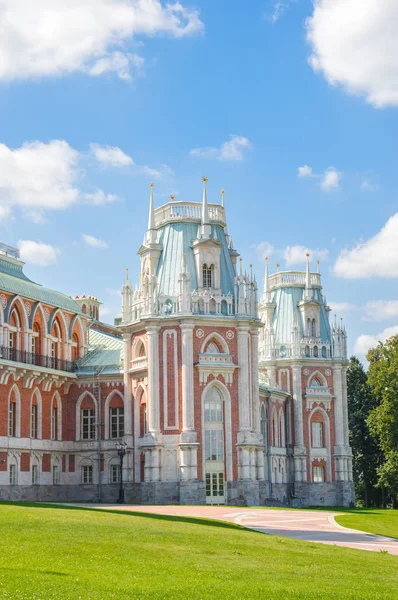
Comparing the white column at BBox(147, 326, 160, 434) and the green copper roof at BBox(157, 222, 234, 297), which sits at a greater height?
the green copper roof at BBox(157, 222, 234, 297)

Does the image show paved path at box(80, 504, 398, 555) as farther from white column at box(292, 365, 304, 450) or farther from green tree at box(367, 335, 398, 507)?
green tree at box(367, 335, 398, 507)

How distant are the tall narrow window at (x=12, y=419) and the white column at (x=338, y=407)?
2892 centimetres

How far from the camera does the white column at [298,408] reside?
72.8 meters

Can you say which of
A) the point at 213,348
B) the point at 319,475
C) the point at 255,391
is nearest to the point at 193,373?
the point at 213,348

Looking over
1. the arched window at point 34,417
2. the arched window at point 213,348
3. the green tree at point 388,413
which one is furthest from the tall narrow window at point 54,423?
the green tree at point 388,413

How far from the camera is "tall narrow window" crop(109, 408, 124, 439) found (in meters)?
60.5

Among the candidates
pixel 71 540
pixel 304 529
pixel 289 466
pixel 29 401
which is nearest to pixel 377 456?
pixel 289 466

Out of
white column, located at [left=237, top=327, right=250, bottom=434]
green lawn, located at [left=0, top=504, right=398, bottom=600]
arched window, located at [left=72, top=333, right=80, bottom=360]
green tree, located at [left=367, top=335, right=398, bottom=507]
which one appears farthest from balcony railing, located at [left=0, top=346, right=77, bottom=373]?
green tree, located at [left=367, top=335, right=398, bottom=507]

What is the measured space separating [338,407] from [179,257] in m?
22.3

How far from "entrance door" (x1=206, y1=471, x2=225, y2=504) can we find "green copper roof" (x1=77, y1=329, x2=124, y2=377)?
10.0 metres

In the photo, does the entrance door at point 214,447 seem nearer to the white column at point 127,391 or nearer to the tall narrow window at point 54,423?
the white column at point 127,391

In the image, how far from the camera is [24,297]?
57.7 metres

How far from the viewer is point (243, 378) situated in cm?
5756

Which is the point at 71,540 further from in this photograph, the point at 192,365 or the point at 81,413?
the point at 81,413
